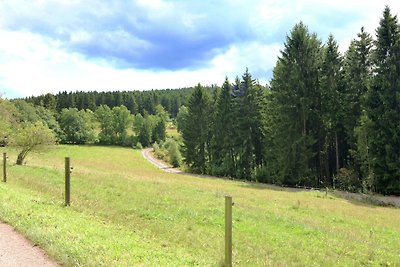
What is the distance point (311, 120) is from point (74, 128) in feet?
303

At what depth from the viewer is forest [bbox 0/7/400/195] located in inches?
1385

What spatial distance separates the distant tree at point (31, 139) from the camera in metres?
34.8

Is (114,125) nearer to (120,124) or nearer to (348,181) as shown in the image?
(120,124)

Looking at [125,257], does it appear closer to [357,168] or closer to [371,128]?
[371,128]

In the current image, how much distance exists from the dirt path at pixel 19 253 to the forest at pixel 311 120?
99.5 ft

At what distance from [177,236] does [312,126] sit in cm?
3648

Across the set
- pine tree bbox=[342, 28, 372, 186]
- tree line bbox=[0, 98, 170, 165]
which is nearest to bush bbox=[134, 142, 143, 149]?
tree line bbox=[0, 98, 170, 165]

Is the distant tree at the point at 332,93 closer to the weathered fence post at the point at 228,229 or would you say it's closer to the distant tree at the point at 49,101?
the weathered fence post at the point at 228,229

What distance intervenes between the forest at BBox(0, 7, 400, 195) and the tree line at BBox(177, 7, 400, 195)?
4.2 inches

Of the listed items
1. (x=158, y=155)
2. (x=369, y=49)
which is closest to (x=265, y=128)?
(x=369, y=49)

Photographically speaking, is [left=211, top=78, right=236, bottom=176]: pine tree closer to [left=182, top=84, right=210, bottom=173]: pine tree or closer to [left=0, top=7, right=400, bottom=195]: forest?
[left=0, top=7, right=400, bottom=195]: forest

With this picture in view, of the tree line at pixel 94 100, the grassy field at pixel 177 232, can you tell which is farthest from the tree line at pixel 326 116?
the tree line at pixel 94 100

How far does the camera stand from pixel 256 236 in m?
12.3

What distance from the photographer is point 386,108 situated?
34.5m
